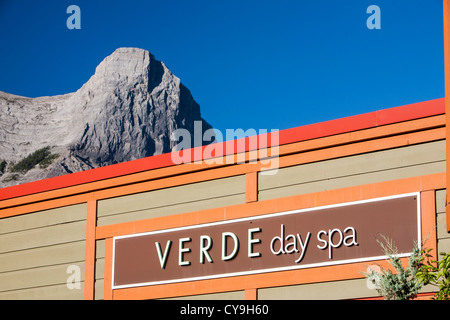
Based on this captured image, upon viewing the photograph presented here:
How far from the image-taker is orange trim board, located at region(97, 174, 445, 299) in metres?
10.3

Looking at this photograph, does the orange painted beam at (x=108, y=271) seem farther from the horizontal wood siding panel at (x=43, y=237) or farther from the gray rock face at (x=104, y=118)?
the gray rock face at (x=104, y=118)

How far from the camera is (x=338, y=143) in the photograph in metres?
11.3

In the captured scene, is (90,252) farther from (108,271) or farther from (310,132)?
(310,132)

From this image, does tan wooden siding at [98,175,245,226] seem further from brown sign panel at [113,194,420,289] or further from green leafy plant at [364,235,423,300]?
green leafy plant at [364,235,423,300]

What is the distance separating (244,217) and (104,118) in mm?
153874

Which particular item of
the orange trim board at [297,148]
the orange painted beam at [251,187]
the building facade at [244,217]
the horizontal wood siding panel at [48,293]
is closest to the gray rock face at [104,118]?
the horizontal wood siding panel at [48,293]

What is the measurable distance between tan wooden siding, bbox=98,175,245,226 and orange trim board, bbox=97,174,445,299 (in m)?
0.13

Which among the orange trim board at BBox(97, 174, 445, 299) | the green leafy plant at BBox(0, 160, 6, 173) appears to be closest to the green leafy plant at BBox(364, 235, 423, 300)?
the orange trim board at BBox(97, 174, 445, 299)

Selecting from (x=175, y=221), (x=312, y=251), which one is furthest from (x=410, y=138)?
(x=175, y=221)

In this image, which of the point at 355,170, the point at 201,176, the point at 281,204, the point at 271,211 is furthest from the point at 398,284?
the point at 201,176

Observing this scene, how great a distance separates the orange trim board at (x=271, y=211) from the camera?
1034 cm

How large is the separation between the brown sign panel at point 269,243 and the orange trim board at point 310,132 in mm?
1213
